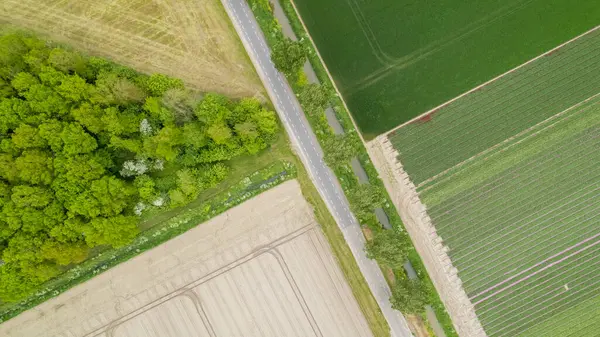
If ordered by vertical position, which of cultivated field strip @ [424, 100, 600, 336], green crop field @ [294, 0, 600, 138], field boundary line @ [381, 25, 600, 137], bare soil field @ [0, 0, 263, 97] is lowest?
cultivated field strip @ [424, 100, 600, 336]

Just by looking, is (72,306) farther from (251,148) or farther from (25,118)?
(251,148)

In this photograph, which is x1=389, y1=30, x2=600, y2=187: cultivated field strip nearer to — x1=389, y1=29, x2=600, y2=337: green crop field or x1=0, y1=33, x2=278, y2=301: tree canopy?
x1=389, y1=29, x2=600, y2=337: green crop field

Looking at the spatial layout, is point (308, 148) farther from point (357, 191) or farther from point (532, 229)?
point (532, 229)

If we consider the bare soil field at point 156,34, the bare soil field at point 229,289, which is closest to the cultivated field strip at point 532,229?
the bare soil field at point 229,289

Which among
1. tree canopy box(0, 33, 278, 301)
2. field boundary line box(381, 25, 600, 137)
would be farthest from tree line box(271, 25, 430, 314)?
field boundary line box(381, 25, 600, 137)

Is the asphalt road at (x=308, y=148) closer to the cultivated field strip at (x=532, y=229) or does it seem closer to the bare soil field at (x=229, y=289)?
the bare soil field at (x=229, y=289)

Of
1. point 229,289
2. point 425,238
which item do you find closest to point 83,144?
point 229,289
